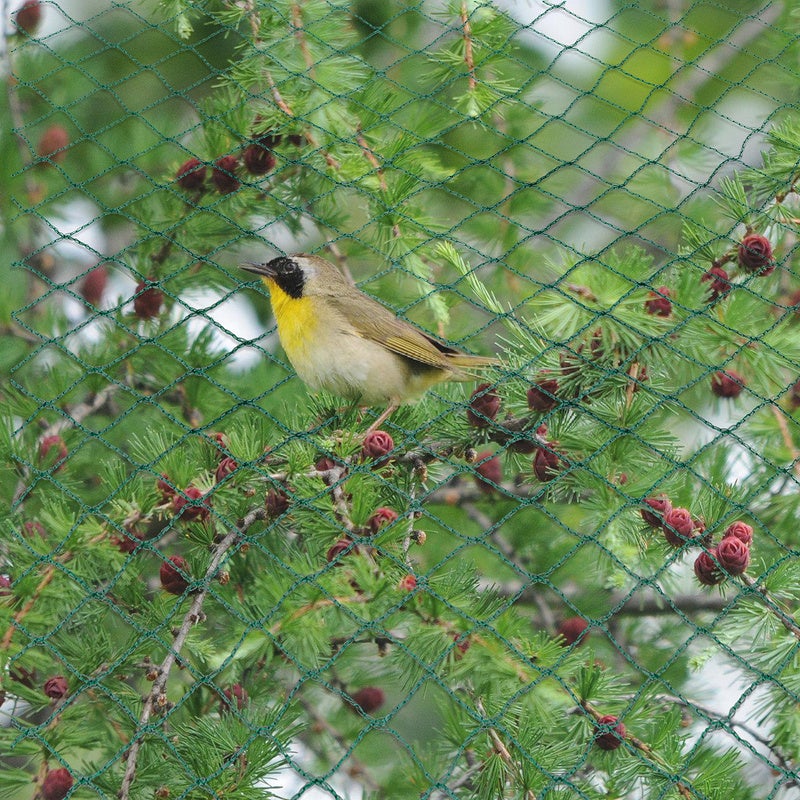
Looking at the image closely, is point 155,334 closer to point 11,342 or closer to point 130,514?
point 11,342

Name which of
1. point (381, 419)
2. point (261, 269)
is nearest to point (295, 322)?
point (261, 269)

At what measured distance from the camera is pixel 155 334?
11.0 ft

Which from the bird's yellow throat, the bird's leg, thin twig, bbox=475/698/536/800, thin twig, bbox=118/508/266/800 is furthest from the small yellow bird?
thin twig, bbox=475/698/536/800

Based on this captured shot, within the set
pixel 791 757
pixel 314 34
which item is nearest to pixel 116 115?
pixel 314 34

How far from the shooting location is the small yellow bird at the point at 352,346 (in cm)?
363

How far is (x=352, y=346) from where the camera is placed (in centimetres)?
366

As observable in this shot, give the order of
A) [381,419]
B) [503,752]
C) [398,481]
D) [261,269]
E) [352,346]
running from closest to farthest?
1. [503,752]
2. [398,481]
3. [381,419]
4. [352,346]
5. [261,269]

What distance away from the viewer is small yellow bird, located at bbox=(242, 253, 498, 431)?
363 centimetres

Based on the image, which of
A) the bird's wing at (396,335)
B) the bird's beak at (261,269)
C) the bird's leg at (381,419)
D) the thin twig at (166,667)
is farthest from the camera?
the bird's beak at (261,269)

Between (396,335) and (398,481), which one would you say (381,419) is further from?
(396,335)

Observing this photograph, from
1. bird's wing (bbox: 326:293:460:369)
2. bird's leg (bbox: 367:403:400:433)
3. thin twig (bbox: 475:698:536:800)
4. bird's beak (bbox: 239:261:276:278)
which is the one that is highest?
bird's beak (bbox: 239:261:276:278)

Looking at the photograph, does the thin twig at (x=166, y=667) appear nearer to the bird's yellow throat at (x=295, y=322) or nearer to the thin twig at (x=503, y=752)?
the thin twig at (x=503, y=752)

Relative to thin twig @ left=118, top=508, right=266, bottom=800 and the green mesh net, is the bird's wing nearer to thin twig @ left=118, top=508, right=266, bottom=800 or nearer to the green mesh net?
the green mesh net

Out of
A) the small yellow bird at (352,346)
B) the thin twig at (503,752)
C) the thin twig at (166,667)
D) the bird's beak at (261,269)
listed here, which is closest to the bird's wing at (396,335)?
the small yellow bird at (352,346)
